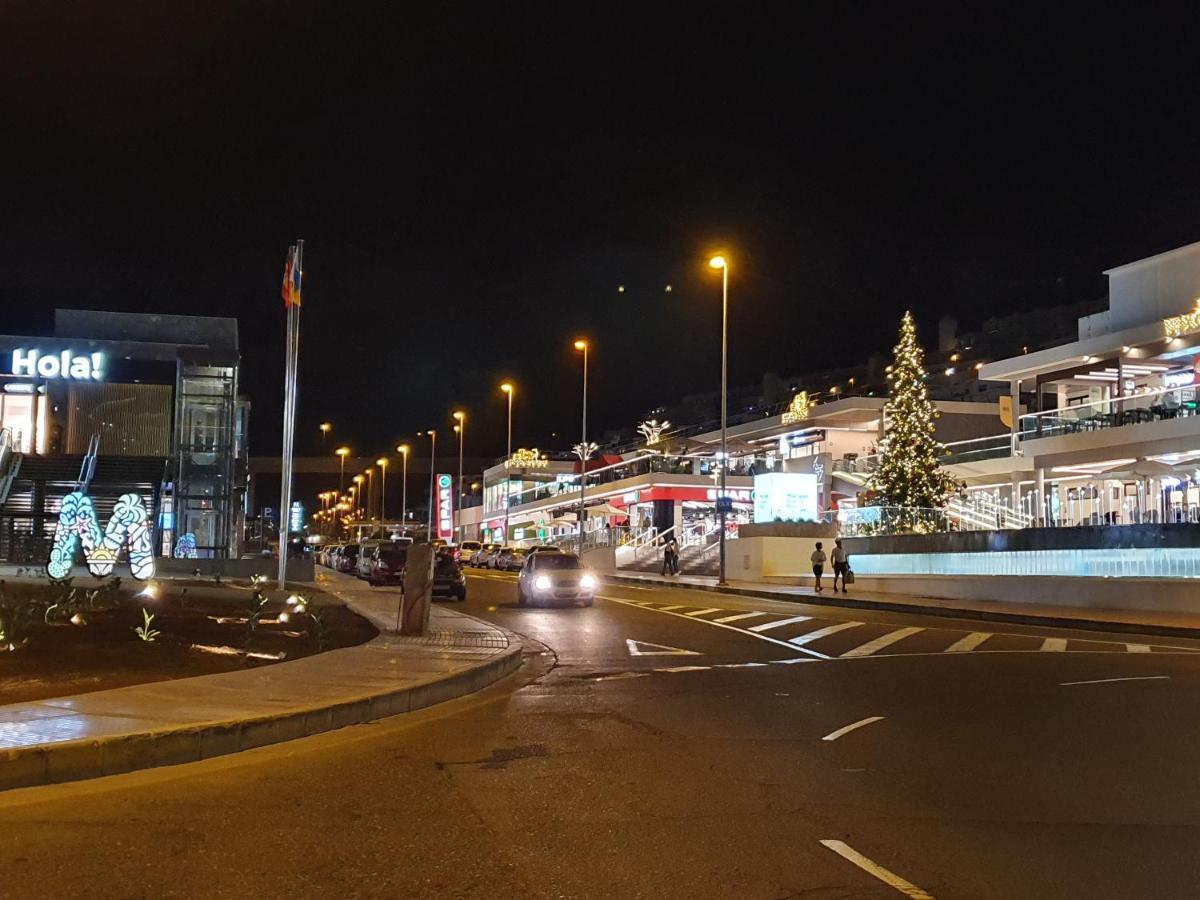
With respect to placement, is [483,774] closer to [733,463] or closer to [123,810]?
[123,810]

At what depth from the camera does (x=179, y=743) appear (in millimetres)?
8797

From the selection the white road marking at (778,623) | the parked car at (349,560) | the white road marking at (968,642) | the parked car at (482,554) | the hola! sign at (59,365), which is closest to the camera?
the white road marking at (968,642)

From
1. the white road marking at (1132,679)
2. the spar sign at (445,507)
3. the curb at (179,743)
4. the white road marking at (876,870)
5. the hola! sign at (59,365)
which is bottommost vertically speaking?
the white road marking at (1132,679)

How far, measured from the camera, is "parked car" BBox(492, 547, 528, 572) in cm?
5803

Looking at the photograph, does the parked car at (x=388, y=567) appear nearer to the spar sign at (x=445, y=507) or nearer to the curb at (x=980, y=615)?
the curb at (x=980, y=615)

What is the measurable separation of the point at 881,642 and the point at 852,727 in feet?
30.2

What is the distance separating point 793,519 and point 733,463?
20154 mm

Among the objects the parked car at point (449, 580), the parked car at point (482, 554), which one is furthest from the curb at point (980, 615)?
the parked car at point (482, 554)

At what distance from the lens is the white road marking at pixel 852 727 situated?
1013 centimetres

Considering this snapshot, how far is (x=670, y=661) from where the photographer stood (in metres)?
16.6

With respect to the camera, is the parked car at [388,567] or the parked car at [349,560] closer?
the parked car at [388,567]

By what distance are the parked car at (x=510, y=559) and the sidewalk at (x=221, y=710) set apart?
42.4m

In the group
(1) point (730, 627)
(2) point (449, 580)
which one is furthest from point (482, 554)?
(1) point (730, 627)

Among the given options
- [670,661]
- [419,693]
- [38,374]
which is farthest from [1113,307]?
[38,374]
